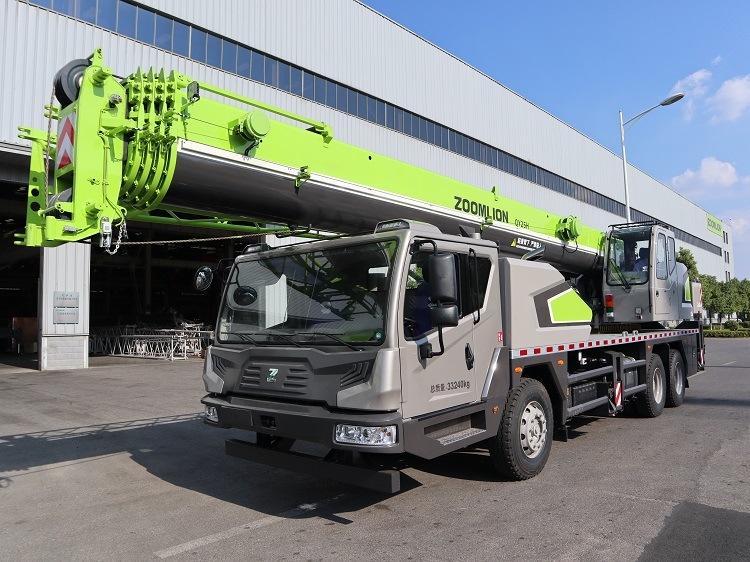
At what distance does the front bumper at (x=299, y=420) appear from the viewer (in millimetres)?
4070

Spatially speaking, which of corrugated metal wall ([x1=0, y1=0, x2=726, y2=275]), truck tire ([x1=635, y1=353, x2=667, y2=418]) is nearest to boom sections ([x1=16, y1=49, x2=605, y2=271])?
truck tire ([x1=635, y1=353, x2=667, y2=418])

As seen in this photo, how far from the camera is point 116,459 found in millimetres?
6820

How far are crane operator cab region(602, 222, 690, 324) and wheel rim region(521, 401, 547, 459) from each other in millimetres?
4715

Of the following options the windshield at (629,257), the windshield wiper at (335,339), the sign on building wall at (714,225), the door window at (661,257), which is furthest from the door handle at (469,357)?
A: the sign on building wall at (714,225)

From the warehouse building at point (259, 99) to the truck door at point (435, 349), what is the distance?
1384 cm

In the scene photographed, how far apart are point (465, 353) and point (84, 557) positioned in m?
3.25

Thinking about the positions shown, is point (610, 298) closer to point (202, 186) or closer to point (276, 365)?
point (276, 365)

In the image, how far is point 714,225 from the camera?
69938 mm

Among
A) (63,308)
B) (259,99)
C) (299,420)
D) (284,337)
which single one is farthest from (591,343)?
(63,308)

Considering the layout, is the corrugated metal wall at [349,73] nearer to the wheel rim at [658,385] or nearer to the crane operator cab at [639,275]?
the crane operator cab at [639,275]

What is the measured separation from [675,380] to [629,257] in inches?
89.9

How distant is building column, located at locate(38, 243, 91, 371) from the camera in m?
16.8

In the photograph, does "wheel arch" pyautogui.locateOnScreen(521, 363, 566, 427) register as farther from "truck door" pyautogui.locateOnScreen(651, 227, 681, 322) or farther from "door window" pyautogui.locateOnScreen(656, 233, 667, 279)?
"door window" pyautogui.locateOnScreen(656, 233, 667, 279)

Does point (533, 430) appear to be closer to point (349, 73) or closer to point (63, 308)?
point (63, 308)
